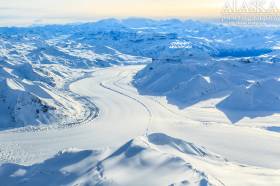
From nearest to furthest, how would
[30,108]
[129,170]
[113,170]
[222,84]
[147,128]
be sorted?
[113,170]
[129,170]
[147,128]
[30,108]
[222,84]

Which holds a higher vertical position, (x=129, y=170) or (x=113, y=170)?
(x=113, y=170)

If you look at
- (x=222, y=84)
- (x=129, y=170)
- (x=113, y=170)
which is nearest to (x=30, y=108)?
(x=113, y=170)

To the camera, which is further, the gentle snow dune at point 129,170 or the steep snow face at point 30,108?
the steep snow face at point 30,108

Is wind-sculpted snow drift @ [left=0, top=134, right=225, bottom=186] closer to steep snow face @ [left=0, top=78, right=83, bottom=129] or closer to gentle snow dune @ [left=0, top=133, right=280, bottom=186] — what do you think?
gentle snow dune @ [left=0, top=133, right=280, bottom=186]

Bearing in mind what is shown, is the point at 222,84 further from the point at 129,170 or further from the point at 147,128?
the point at 129,170

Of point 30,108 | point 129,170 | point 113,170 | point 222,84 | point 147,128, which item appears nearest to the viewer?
point 113,170

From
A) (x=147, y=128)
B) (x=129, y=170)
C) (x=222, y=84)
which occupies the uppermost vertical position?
(x=129, y=170)

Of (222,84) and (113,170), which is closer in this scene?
(113,170)

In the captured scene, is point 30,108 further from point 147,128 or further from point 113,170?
point 113,170

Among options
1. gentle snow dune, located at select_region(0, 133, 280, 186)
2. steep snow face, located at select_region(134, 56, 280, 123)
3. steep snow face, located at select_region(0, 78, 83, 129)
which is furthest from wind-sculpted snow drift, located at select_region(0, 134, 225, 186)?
steep snow face, located at select_region(134, 56, 280, 123)

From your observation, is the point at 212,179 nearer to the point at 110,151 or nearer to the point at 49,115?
the point at 110,151

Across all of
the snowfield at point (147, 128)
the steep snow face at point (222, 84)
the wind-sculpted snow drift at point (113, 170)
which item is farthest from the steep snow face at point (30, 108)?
the wind-sculpted snow drift at point (113, 170)

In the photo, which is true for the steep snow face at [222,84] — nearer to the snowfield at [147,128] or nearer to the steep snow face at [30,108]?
the snowfield at [147,128]
